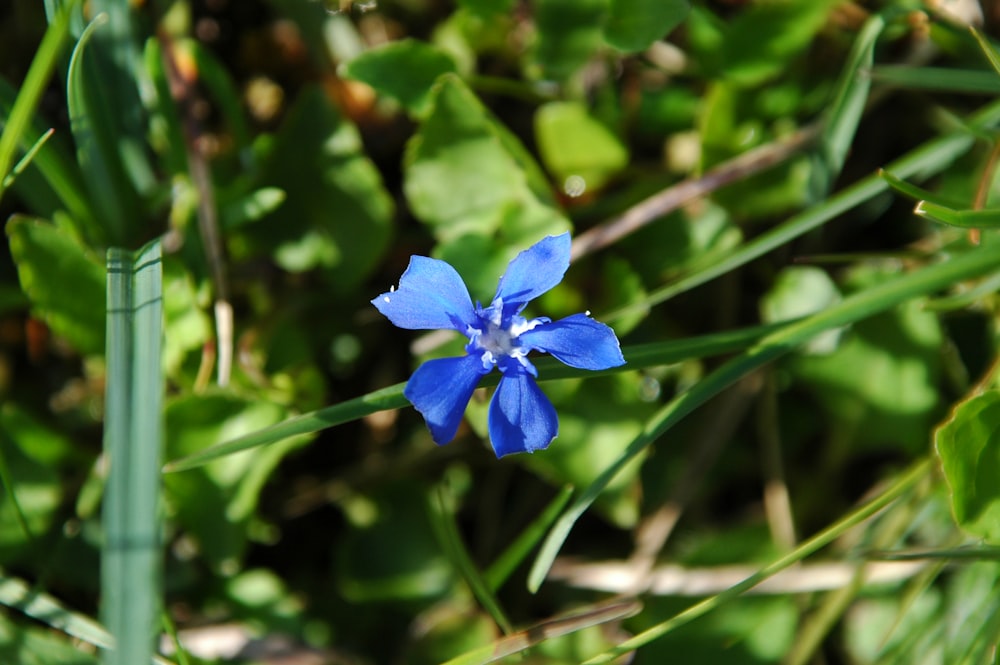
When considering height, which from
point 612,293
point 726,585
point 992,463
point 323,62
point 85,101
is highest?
point 85,101

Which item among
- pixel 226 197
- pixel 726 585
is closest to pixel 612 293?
pixel 726 585

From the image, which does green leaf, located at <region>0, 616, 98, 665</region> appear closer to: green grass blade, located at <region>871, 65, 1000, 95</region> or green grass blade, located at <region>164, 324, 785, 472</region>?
green grass blade, located at <region>164, 324, 785, 472</region>

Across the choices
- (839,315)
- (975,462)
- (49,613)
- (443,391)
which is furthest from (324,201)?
(975,462)

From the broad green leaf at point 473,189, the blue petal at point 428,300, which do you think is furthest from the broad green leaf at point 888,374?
the blue petal at point 428,300

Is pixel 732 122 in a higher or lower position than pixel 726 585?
higher

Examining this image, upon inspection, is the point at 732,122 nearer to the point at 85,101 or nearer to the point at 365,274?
the point at 365,274

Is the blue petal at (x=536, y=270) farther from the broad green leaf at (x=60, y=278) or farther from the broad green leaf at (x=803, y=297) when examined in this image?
the broad green leaf at (x=60, y=278)
